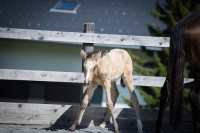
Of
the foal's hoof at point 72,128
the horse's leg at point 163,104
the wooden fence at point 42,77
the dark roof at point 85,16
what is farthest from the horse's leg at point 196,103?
the dark roof at point 85,16

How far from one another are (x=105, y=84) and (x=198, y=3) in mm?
5494

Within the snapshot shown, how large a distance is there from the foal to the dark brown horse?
3.11 ft

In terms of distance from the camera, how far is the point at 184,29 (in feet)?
19.1

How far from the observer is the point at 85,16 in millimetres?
12492

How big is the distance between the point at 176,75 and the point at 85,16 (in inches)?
278

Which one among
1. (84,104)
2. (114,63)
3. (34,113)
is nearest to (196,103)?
(114,63)

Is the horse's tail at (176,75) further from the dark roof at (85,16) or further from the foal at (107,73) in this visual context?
the dark roof at (85,16)

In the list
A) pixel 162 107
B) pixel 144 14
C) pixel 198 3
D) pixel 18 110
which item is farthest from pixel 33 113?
pixel 144 14

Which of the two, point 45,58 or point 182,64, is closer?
point 182,64

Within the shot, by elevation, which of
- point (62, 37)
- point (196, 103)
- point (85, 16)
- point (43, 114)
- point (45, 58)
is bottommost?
point (43, 114)

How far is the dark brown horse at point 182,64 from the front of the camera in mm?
5656

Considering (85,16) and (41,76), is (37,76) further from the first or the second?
(85,16)

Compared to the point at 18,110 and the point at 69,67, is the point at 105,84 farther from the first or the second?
the point at 69,67

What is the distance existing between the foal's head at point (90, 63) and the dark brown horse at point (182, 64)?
1084mm
